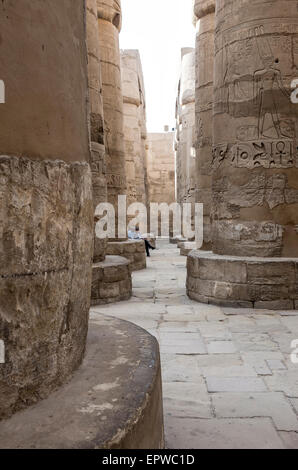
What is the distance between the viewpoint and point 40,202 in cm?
186

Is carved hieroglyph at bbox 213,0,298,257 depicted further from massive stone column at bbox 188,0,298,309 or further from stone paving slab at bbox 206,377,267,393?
stone paving slab at bbox 206,377,267,393

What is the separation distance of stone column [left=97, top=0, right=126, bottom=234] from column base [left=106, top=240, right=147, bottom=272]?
88 cm

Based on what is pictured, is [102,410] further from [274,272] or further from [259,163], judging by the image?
[259,163]

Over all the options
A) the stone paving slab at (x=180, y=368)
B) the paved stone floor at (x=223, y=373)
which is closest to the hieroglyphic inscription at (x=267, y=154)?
the paved stone floor at (x=223, y=373)

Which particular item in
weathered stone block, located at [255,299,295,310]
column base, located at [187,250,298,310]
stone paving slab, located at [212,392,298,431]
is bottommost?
stone paving slab, located at [212,392,298,431]

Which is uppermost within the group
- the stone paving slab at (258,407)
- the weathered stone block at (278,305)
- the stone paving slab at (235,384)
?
the weathered stone block at (278,305)

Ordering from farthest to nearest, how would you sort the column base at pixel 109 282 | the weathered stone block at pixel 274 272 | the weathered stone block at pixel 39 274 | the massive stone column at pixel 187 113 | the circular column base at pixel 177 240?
the massive stone column at pixel 187 113, the circular column base at pixel 177 240, the column base at pixel 109 282, the weathered stone block at pixel 274 272, the weathered stone block at pixel 39 274

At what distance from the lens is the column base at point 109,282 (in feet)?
22.1

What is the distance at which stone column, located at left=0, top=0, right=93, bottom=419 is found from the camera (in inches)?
69.1

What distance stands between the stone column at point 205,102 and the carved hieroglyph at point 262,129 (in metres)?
3.19

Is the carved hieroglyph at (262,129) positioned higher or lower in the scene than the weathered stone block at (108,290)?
higher

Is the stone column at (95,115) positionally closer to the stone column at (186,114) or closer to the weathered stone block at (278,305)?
the weathered stone block at (278,305)

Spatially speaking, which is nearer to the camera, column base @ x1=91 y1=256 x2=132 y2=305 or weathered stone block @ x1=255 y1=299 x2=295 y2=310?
weathered stone block @ x1=255 y1=299 x2=295 y2=310

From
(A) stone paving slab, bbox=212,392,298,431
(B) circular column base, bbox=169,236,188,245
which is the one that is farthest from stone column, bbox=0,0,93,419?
(B) circular column base, bbox=169,236,188,245
